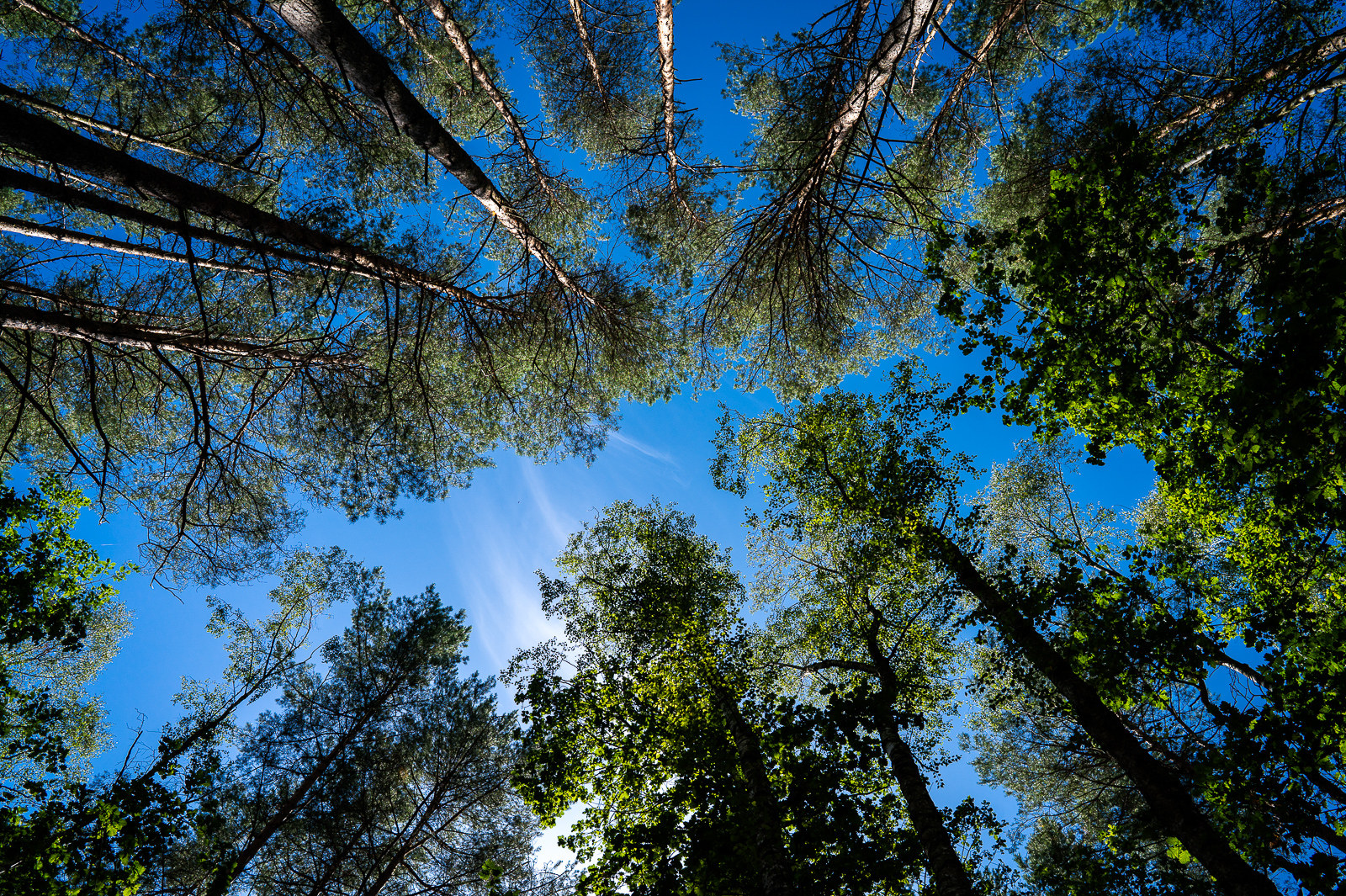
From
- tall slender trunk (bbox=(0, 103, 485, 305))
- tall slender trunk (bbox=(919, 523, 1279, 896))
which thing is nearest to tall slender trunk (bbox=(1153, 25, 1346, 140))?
tall slender trunk (bbox=(919, 523, 1279, 896))

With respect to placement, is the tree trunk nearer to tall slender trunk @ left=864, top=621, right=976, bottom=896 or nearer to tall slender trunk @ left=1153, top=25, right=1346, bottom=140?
tall slender trunk @ left=864, top=621, right=976, bottom=896

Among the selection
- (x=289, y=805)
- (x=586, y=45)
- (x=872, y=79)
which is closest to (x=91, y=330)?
(x=586, y=45)

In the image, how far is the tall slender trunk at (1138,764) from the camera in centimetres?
382

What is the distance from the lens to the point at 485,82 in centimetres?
679

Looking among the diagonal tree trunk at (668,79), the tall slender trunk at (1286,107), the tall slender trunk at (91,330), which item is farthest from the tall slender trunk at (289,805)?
the tall slender trunk at (1286,107)

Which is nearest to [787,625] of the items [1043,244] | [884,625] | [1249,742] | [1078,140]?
[884,625]

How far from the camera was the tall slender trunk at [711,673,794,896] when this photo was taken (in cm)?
459

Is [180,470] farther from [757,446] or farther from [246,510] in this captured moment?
[757,446]

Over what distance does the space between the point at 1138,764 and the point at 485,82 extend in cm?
1120

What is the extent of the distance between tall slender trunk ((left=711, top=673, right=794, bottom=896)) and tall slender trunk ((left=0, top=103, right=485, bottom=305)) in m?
6.77

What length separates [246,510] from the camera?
8.16 metres

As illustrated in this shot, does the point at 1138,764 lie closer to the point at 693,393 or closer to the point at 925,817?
the point at 925,817

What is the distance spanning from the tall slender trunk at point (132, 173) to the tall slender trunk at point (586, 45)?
17.0ft

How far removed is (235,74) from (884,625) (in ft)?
43.8
